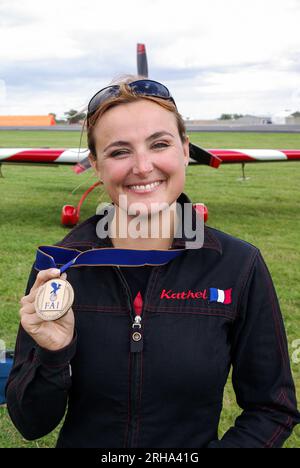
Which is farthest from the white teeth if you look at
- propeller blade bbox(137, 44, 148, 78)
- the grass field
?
propeller blade bbox(137, 44, 148, 78)

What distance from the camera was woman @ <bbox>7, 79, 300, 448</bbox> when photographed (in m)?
1.56

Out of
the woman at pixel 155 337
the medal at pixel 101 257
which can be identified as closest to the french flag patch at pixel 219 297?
the woman at pixel 155 337

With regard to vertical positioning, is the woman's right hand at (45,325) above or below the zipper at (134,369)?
above

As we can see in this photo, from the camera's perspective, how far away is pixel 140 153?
1571mm

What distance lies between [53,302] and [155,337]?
38 centimetres

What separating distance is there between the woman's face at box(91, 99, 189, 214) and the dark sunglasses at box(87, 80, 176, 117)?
0.04 meters

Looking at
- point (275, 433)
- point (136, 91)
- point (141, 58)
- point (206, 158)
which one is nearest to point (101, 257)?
point (136, 91)

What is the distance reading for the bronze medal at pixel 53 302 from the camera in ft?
4.42

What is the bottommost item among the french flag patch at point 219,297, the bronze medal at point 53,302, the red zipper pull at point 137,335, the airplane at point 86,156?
the red zipper pull at point 137,335

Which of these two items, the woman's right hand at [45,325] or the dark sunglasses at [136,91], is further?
the dark sunglasses at [136,91]

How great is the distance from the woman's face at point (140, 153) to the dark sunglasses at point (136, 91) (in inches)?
1.6

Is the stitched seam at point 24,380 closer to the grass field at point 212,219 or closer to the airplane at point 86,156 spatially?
the grass field at point 212,219

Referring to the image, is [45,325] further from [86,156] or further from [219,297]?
[86,156]

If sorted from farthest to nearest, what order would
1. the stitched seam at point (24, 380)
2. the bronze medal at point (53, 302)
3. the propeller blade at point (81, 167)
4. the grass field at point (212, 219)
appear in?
the propeller blade at point (81, 167), the grass field at point (212, 219), the stitched seam at point (24, 380), the bronze medal at point (53, 302)
